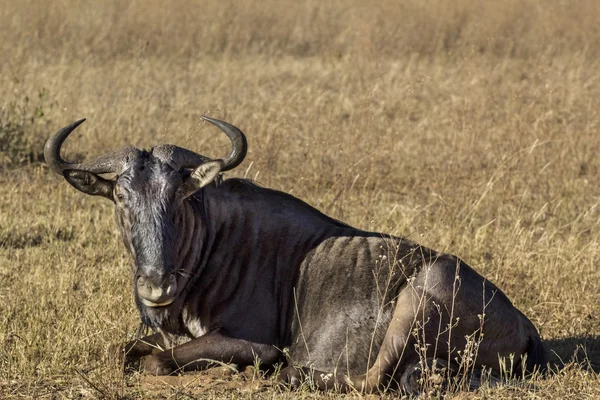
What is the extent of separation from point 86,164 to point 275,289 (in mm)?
1299

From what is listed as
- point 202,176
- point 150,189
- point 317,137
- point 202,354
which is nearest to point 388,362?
point 202,354

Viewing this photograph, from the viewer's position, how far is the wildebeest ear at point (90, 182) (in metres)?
5.84

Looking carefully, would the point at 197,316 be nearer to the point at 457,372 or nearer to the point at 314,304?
the point at 314,304

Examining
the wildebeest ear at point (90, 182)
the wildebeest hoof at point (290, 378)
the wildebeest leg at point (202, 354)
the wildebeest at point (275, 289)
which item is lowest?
the wildebeest hoof at point (290, 378)

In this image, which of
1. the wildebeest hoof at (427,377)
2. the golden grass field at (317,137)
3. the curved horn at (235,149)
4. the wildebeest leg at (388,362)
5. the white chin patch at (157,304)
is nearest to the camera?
the wildebeest hoof at (427,377)

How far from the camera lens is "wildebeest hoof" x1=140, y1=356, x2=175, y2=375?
19.0 feet

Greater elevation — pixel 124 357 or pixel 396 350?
pixel 396 350

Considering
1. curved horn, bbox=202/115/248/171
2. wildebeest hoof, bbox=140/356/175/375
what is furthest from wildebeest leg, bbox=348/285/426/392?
curved horn, bbox=202/115/248/171

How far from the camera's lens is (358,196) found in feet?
31.0

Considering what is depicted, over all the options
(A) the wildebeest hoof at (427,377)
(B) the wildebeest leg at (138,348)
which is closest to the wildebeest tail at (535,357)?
(A) the wildebeest hoof at (427,377)

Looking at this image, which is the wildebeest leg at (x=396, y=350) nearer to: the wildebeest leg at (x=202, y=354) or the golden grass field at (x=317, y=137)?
the golden grass field at (x=317, y=137)

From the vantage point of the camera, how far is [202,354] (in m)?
5.82

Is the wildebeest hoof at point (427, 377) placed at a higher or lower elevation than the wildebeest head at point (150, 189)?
lower

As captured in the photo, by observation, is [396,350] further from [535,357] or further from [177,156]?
[177,156]
